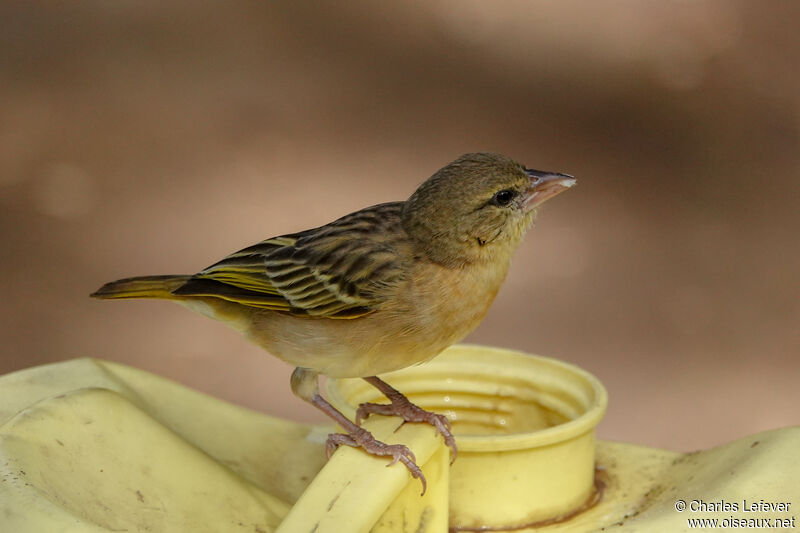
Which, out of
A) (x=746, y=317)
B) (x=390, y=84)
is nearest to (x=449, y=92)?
(x=390, y=84)

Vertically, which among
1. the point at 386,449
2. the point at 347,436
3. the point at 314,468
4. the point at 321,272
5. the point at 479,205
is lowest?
the point at 314,468

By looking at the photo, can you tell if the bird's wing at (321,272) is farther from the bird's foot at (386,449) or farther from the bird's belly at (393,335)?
the bird's foot at (386,449)

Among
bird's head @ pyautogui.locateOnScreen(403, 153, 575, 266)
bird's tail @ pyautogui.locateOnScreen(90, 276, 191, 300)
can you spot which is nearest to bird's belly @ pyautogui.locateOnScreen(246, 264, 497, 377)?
bird's head @ pyautogui.locateOnScreen(403, 153, 575, 266)

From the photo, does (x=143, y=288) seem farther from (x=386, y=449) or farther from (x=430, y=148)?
(x=430, y=148)

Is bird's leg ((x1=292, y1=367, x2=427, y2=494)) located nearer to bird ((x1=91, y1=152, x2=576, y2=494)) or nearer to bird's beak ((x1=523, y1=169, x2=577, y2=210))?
bird ((x1=91, y1=152, x2=576, y2=494))

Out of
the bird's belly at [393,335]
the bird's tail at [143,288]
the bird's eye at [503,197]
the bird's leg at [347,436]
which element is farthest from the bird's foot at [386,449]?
the bird's tail at [143,288]

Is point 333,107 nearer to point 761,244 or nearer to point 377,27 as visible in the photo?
point 377,27

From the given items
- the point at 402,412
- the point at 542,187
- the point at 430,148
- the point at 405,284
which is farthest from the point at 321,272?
the point at 430,148

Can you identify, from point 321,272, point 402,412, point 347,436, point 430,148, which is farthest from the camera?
point 430,148
